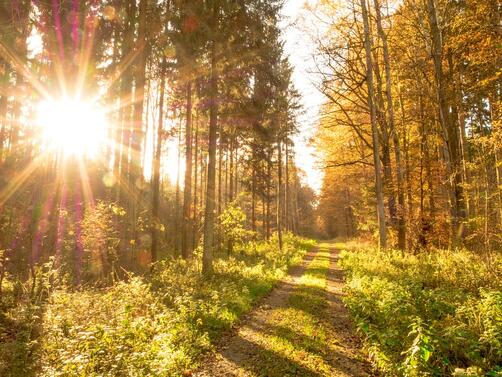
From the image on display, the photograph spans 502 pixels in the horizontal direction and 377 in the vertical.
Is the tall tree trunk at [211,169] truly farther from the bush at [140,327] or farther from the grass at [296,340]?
the grass at [296,340]

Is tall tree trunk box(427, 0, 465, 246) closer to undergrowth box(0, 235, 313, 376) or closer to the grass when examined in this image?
the grass

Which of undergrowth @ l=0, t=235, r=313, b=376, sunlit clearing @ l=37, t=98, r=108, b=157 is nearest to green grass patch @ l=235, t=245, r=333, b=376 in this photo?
undergrowth @ l=0, t=235, r=313, b=376

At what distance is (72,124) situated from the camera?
20.6 m

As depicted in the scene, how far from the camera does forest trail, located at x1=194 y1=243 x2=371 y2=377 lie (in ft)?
19.3

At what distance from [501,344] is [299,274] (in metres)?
11.4

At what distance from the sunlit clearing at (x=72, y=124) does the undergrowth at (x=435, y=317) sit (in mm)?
18111

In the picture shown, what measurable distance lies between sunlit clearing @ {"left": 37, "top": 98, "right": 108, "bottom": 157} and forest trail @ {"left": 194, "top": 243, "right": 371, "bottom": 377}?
635 inches

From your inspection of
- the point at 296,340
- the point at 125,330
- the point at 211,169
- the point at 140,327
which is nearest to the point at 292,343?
the point at 296,340

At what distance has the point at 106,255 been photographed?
14508 millimetres

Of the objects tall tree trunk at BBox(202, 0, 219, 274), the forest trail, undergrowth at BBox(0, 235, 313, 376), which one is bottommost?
the forest trail

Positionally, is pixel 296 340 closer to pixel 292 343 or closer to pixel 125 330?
pixel 292 343

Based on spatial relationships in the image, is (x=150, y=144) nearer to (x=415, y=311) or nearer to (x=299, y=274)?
(x=299, y=274)

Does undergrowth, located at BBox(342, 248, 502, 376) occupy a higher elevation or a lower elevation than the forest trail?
higher

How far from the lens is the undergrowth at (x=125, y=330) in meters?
5.38
